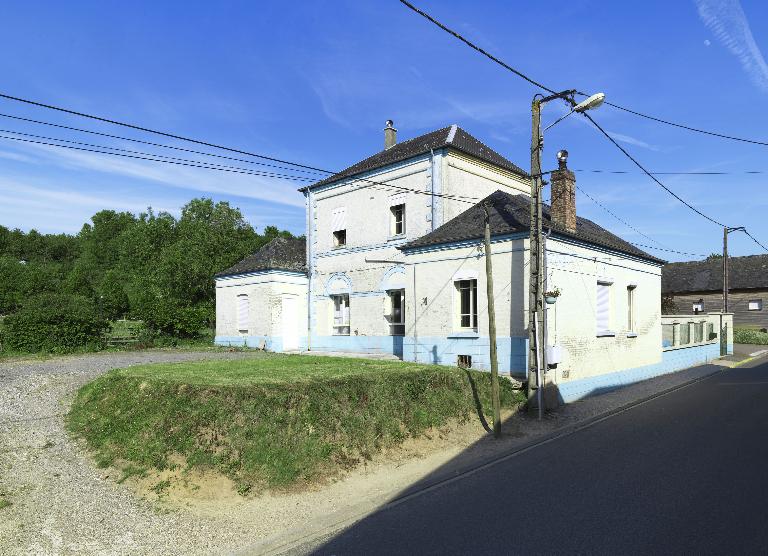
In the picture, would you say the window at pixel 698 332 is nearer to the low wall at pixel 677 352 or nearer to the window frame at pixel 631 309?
the low wall at pixel 677 352

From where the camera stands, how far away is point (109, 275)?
201 feet

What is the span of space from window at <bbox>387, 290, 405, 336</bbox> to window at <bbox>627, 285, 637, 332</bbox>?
7975mm

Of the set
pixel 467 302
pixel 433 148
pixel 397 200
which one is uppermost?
pixel 433 148

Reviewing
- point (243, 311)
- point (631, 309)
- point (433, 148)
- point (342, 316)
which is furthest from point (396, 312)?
point (631, 309)

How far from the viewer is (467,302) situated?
15.7 metres

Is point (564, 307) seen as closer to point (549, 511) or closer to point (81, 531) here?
point (549, 511)

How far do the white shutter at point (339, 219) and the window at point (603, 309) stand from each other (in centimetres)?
1066

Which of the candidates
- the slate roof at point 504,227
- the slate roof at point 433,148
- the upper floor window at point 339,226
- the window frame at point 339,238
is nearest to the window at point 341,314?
the window frame at point 339,238

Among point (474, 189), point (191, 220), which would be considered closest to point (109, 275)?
→ point (191, 220)

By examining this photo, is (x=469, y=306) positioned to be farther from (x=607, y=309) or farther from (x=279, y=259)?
(x=279, y=259)

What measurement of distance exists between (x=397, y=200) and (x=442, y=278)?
5526 millimetres

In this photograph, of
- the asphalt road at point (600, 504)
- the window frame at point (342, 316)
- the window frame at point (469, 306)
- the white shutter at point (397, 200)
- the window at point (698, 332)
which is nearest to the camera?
the asphalt road at point (600, 504)

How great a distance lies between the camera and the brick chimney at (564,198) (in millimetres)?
15609

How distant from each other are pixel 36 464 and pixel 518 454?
748cm
